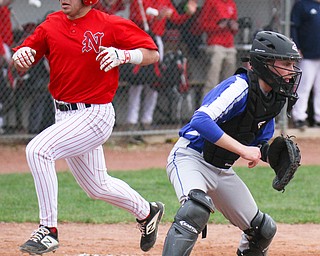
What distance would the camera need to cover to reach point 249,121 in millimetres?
4879

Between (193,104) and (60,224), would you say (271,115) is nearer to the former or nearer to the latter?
(60,224)

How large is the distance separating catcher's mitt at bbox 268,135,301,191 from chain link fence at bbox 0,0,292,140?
6047 millimetres

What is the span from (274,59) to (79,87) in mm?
1410

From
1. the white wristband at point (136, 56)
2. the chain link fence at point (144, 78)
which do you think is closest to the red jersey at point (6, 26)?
the chain link fence at point (144, 78)

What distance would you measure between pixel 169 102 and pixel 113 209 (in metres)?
3.72

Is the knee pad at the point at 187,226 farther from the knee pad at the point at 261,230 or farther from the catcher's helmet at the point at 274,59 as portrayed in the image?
the catcher's helmet at the point at 274,59

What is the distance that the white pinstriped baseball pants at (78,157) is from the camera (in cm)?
528

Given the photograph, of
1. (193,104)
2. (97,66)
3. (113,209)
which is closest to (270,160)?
(97,66)

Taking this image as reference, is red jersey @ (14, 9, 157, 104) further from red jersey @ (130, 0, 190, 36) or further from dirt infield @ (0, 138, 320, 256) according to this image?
red jersey @ (130, 0, 190, 36)

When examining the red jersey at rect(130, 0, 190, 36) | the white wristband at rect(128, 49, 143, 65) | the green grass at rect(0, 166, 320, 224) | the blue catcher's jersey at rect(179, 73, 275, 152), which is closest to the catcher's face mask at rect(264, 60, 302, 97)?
the blue catcher's jersey at rect(179, 73, 275, 152)

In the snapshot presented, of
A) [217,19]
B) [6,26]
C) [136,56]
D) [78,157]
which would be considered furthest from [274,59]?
[217,19]

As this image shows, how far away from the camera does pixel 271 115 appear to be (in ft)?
Result: 16.2

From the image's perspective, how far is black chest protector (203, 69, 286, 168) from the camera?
4848 millimetres

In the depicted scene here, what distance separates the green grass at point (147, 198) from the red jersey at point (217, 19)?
2178 mm
